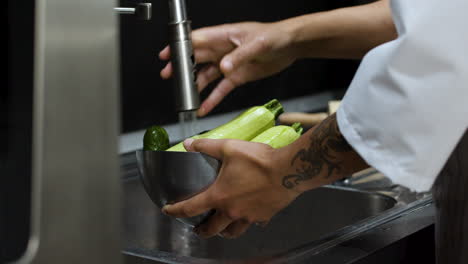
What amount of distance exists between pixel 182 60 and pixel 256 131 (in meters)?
0.19

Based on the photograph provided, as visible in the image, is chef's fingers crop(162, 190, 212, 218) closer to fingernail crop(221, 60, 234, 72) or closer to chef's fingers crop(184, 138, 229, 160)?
chef's fingers crop(184, 138, 229, 160)

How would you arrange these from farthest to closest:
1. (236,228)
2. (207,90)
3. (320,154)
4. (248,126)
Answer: (207,90)
(248,126)
(236,228)
(320,154)

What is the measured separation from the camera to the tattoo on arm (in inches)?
34.9

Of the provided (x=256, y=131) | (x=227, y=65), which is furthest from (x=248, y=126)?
(x=227, y=65)

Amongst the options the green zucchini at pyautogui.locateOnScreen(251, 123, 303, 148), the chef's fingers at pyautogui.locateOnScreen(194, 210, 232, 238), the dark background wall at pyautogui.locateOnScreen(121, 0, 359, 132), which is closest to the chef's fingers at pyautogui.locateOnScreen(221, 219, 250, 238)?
the chef's fingers at pyautogui.locateOnScreen(194, 210, 232, 238)

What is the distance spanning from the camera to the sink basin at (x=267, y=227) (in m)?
1.46

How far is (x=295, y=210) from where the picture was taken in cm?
152

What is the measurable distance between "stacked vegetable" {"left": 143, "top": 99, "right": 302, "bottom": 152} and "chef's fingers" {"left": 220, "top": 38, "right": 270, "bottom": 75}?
12 centimetres

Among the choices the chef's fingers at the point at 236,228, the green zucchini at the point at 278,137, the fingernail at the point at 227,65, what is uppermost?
the fingernail at the point at 227,65

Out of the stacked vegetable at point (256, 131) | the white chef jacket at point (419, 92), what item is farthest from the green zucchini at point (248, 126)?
the white chef jacket at point (419, 92)

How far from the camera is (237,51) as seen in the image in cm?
128

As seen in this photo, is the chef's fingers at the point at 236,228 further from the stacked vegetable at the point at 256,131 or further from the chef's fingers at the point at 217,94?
the chef's fingers at the point at 217,94

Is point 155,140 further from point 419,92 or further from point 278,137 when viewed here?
point 419,92

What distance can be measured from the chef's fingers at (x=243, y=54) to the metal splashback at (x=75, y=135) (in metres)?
0.64
